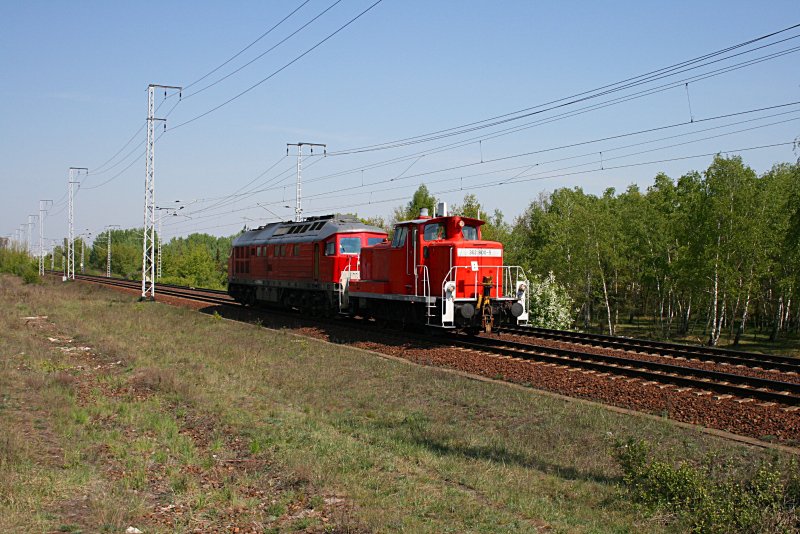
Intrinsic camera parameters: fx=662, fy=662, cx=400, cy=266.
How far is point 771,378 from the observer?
14.0 meters

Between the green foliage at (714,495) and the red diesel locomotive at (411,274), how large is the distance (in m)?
10.8

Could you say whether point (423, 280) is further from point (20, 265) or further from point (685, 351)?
point (20, 265)

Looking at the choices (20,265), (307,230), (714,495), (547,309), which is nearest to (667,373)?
(714,495)

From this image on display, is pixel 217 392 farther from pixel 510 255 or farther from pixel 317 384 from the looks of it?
pixel 510 255

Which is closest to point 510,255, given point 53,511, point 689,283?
point 689,283

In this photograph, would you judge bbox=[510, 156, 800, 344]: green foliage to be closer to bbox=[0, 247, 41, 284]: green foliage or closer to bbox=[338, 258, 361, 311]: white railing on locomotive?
bbox=[338, 258, 361, 311]: white railing on locomotive

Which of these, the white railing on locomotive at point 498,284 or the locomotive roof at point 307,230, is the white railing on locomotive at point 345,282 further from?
the white railing on locomotive at point 498,284

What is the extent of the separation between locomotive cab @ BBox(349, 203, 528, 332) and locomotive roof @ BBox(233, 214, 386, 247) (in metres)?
4.95

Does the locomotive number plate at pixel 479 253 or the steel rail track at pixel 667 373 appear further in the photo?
the locomotive number plate at pixel 479 253

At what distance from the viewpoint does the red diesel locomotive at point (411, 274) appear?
18.9 metres

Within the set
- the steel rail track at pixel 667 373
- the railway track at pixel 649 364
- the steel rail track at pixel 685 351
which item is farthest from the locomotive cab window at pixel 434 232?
the steel rail track at pixel 685 351

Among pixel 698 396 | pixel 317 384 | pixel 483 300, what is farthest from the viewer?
pixel 483 300

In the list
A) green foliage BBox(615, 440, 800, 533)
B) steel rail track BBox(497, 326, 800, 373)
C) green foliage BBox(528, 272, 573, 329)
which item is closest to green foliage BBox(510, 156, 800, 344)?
green foliage BBox(528, 272, 573, 329)

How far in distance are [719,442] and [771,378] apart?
5.51m
